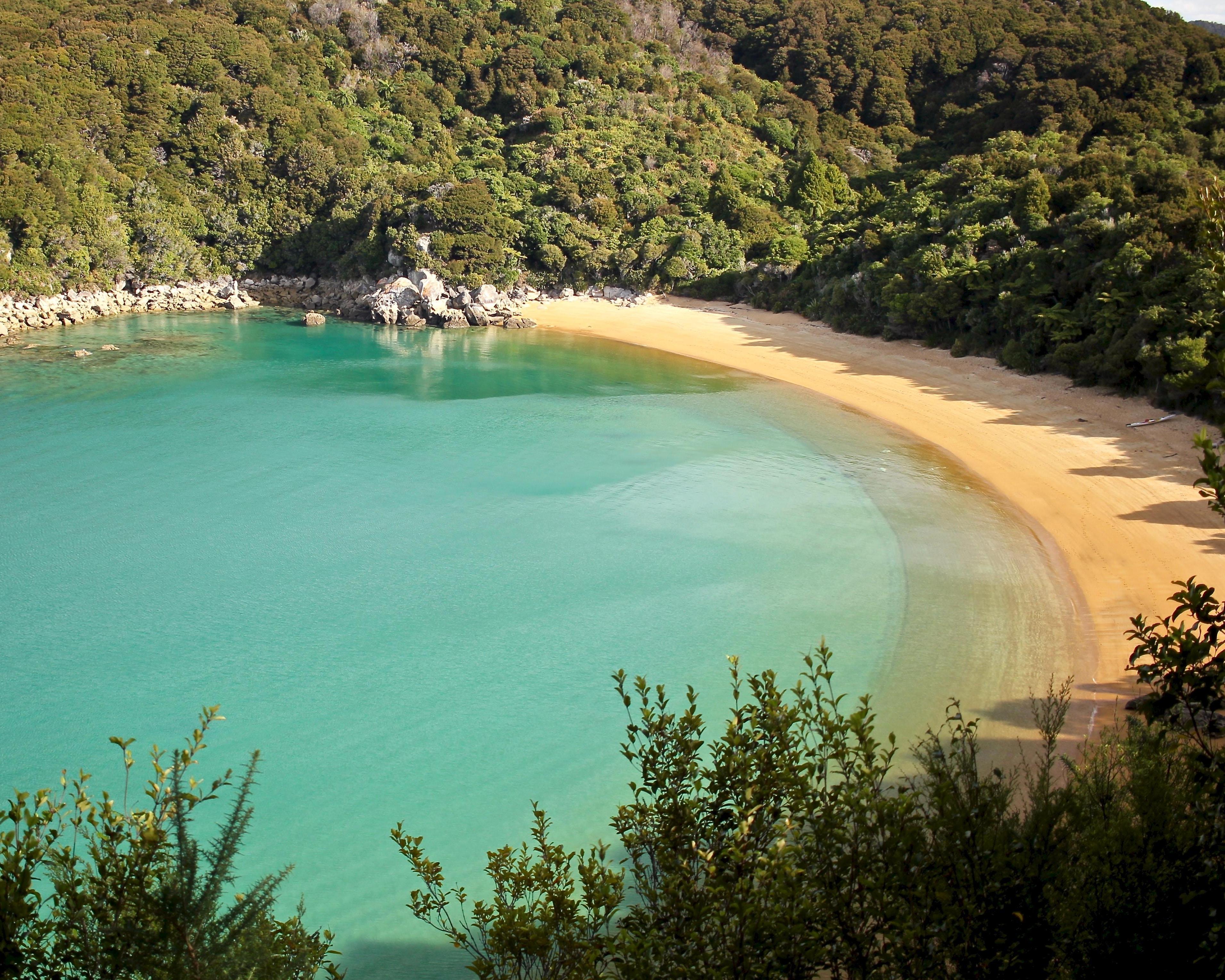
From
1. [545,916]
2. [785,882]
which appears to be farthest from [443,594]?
[785,882]

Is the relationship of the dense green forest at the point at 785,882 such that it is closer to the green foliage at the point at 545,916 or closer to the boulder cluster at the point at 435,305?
the green foliage at the point at 545,916

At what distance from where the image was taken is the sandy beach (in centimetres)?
1377

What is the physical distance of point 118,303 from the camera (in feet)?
137

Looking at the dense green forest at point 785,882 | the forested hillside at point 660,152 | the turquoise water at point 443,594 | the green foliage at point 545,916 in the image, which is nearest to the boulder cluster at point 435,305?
the forested hillside at point 660,152

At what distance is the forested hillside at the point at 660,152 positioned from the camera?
27.3 meters

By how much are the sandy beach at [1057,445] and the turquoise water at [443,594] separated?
2.26 feet

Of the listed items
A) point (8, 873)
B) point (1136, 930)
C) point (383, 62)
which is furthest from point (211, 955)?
point (383, 62)

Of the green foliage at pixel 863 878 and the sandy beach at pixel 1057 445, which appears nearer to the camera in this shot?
the green foliage at pixel 863 878

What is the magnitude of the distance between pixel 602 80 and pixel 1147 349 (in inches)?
1597

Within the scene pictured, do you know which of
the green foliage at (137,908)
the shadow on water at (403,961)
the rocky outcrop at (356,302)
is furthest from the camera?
the rocky outcrop at (356,302)

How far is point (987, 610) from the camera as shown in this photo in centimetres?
1362

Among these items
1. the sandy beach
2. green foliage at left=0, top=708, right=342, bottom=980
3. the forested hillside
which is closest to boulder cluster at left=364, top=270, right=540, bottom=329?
the forested hillside

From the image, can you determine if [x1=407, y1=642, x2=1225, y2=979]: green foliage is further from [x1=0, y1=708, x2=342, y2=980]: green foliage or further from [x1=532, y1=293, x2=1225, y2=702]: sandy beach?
[x1=532, y1=293, x2=1225, y2=702]: sandy beach

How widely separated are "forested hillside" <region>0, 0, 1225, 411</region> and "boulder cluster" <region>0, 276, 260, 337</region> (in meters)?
0.73
